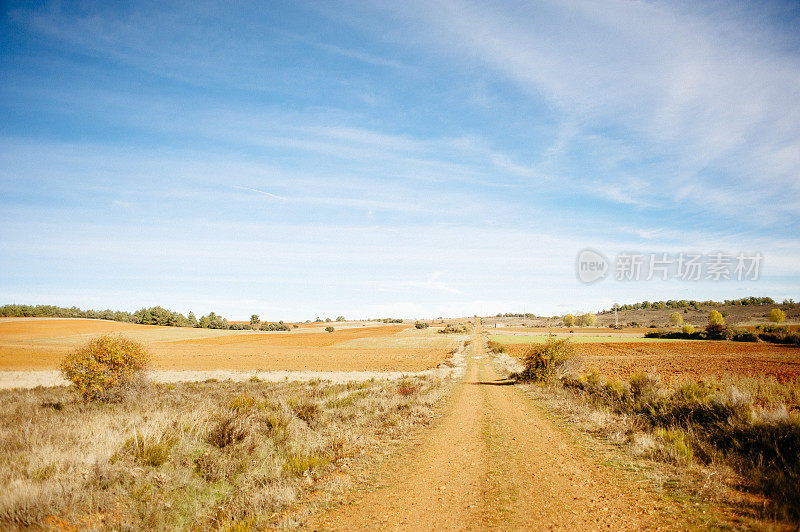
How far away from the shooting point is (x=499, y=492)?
273 inches

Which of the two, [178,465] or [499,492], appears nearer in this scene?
[499,492]

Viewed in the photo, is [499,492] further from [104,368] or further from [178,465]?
[104,368]

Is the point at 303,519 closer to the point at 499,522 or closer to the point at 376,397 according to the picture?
the point at 499,522

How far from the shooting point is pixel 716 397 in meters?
11.6

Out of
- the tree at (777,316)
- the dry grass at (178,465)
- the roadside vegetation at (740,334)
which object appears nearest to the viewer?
the dry grass at (178,465)

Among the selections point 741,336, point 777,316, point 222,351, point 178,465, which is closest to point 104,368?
point 178,465

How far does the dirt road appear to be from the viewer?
18.9 ft

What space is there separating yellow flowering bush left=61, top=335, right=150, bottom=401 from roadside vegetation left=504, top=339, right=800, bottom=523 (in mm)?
21245

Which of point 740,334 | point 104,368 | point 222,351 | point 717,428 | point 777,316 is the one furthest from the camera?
point 777,316

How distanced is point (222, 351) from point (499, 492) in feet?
223

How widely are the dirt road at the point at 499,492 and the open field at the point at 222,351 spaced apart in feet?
86.2

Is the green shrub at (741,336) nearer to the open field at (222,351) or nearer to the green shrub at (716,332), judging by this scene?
the green shrub at (716,332)

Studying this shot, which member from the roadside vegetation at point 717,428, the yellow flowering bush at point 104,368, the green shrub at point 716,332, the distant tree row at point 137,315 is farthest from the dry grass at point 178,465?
the distant tree row at point 137,315

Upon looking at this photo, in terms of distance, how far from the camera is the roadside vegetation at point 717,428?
692 centimetres
